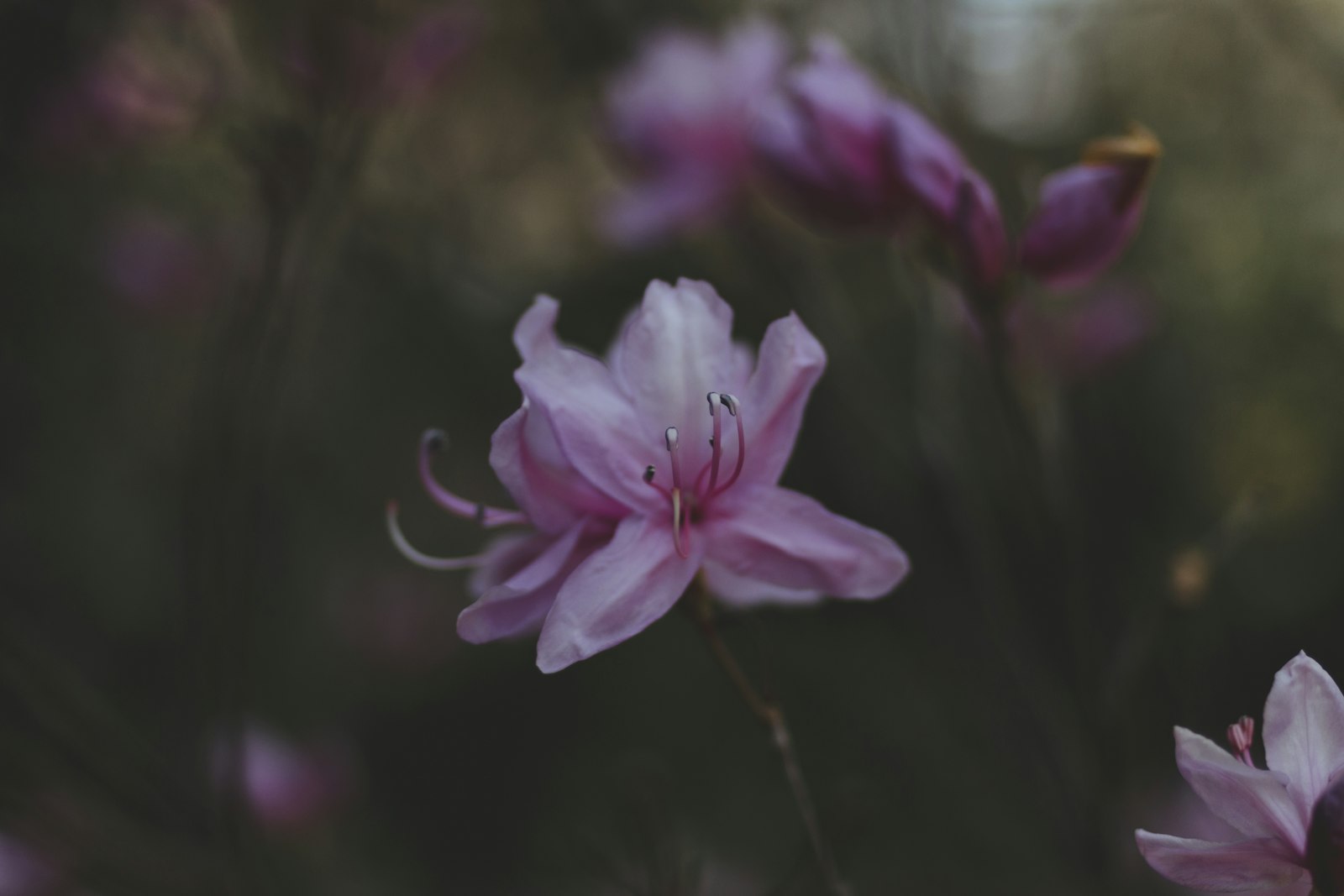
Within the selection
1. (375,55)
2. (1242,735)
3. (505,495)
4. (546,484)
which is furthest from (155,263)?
(1242,735)

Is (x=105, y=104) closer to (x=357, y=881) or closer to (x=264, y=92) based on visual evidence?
(x=264, y=92)

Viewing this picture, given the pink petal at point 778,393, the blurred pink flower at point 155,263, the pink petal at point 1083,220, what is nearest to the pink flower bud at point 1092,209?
the pink petal at point 1083,220

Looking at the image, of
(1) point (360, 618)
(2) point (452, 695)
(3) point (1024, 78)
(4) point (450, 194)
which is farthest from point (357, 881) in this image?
(3) point (1024, 78)

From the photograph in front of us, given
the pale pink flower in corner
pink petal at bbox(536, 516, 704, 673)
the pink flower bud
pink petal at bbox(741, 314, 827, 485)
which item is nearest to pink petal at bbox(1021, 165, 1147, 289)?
the pink flower bud

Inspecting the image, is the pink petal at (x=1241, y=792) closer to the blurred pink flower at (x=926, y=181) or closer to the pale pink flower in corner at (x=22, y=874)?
the blurred pink flower at (x=926, y=181)

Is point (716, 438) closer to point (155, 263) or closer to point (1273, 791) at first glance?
point (1273, 791)

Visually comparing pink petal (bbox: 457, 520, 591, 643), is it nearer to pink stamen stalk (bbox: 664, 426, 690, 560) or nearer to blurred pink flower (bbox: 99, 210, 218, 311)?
pink stamen stalk (bbox: 664, 426, 690, 560)

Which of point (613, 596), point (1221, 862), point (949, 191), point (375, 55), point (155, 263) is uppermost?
point (155, 263)
